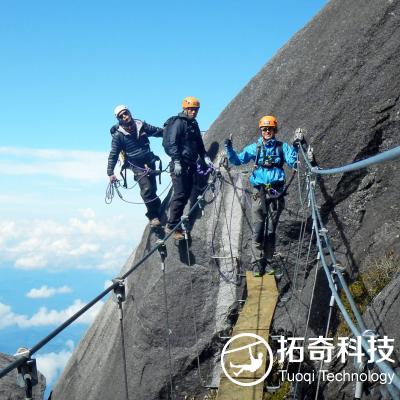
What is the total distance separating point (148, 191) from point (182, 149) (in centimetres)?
123

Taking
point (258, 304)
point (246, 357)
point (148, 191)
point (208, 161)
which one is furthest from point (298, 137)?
point (246, 357)

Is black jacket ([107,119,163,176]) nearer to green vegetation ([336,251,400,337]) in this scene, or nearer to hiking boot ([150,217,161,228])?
hiking boot ([150,217,161,228])

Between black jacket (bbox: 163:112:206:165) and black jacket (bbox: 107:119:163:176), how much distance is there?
651 mm

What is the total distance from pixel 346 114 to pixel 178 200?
142 inches

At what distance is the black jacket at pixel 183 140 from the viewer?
389 inches

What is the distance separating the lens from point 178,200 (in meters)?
10.1

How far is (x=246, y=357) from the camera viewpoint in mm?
7148

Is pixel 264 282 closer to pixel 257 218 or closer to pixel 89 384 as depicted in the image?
pixel 257 218

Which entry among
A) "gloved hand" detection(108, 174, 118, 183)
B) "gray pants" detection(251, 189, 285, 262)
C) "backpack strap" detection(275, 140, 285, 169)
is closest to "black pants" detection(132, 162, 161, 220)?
"gloved hand" detection(108, 174, 118, 183)

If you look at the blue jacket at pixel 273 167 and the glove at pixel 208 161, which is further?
the glove at pixel 208 161

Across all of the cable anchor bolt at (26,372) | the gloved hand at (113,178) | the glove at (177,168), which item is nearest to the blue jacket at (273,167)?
the glove at (177,168)

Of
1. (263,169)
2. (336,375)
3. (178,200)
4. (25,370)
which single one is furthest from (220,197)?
(25,370)

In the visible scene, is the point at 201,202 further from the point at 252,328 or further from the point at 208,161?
the point at 252,328

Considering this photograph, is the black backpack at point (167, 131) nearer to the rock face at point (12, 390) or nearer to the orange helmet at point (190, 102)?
the orange helmet at point (190, 102)
